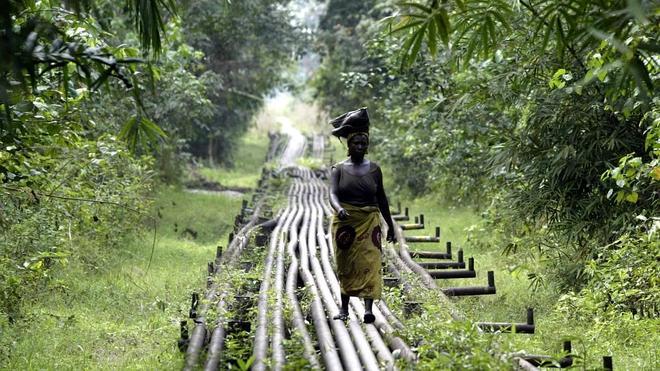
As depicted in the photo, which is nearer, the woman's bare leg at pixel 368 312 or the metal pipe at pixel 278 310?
the metal pipe at pixel 278 310

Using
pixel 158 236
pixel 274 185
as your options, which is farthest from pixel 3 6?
pixel 274 185

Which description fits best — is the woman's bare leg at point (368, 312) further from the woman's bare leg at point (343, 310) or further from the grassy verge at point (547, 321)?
the grassy verge at point (547, 321)

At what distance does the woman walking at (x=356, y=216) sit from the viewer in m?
7.20

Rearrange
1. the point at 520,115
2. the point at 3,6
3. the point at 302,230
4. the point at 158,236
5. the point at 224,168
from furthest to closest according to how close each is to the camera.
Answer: the point at 224,168 → the point at 158,236 → the point at 302,230 → the point at 520,115 → the point at 3,6

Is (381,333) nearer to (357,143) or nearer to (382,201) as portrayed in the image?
(382,201)

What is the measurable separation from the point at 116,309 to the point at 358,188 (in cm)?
355

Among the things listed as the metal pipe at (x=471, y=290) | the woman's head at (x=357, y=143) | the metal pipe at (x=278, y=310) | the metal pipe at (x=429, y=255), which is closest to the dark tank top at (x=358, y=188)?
the woman's head at (x=357, y=143)

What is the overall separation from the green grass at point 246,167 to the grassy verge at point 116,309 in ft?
39.8

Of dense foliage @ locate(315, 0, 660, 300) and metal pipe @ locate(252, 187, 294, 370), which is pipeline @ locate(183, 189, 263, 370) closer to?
metal pipe @ locate(252, 187, 294, 370)

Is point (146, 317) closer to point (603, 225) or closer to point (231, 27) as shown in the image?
point (603, 225)

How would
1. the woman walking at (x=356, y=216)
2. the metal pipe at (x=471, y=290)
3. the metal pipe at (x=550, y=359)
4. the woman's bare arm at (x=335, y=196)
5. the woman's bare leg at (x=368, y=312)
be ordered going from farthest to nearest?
1. the metal pipe at (x=471, y=290)
2. the woman walking at (x=356, y=216)
3. the woman's bare arm at (x=335, y=196)
4. the woman's bare leg at (x=368, y=312)
5. the metal pipe at (x=550, y=359)

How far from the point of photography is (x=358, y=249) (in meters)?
7.23

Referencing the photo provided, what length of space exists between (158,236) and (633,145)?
29.8ft

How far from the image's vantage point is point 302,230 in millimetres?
12773
